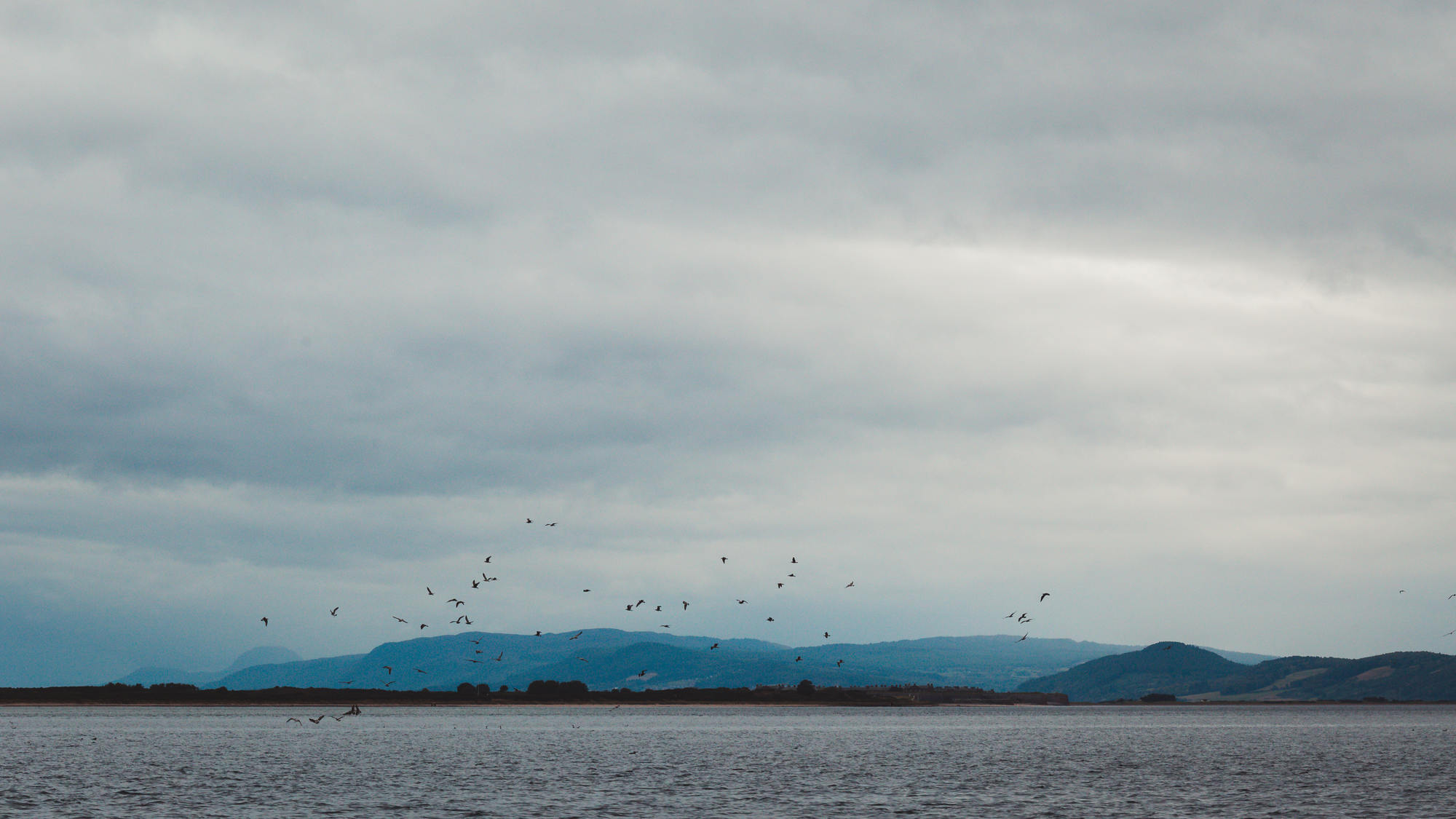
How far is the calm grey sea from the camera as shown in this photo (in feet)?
246

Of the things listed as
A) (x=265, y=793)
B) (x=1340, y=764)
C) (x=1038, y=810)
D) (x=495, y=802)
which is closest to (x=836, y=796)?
(x=1038, y=810)

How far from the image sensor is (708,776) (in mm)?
98812

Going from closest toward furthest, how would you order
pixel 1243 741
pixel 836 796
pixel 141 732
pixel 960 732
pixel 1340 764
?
pixel 836 796
pixel 1340 764
pixel 1243 741
pixel 141 732
pixel 960 732

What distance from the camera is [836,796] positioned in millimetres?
82000

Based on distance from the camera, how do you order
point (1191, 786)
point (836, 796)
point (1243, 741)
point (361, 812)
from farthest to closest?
point (1243, 741)
point (1191, 786)
point (836, 796)
point (361, 812)

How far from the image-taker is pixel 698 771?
103375mm

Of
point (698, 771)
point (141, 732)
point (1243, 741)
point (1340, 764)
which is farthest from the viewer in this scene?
point (141, 732)

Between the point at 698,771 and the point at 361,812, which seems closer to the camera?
the point at 361,812

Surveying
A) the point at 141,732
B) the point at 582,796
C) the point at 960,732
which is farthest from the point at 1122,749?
the point at 141,732

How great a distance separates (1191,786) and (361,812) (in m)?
59.0

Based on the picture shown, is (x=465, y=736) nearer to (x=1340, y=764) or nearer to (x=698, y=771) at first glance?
(x=698, y=771)

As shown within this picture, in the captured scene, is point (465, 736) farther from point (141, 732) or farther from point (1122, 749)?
point (1122, 749)

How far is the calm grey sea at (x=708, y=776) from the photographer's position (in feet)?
246

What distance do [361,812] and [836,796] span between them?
30.1 meters
